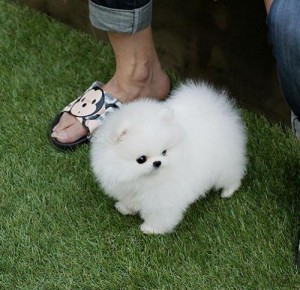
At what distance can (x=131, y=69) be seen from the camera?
5.57 ft

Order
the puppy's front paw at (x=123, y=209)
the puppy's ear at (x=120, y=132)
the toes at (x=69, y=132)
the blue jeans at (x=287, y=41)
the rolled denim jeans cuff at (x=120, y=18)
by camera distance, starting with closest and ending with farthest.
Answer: the blue jeans at (x=287, y=41)
the puppy's ear at (x=120, y=132)
the puppy's front paw at (x=123, y=209)
the rolled denim jeans cuff at (x=120, y=18)
the toes at (x=69, y=132)

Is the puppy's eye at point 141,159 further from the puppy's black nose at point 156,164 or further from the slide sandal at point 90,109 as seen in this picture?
the slide sandal at point 90,109

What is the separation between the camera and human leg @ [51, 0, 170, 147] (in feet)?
5.15

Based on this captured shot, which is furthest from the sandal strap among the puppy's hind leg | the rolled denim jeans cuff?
the puppy's hind leg

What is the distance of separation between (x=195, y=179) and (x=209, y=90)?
229 millimetres

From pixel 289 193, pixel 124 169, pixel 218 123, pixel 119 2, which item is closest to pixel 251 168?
pixel 289 193

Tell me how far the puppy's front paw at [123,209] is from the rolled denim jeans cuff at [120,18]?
0.47 m

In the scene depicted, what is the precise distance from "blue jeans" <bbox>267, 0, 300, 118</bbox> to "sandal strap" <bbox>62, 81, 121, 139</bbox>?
2.26ft

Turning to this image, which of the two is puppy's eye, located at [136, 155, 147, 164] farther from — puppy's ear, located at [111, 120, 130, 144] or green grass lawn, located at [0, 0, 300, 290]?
green grass lawn, located at [0, 0, 300, 290]

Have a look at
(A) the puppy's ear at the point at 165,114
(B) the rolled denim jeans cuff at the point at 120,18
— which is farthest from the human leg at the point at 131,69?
(A) the puppy's ear at the point at 165,114

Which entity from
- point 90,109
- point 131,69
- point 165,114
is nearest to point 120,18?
point 131,69

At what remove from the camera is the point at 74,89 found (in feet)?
6.15

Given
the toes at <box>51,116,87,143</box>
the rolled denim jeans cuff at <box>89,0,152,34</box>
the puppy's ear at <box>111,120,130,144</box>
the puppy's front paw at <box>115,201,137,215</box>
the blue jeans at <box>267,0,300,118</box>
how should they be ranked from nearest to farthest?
1. the blue jeans at <box>267,0,300,118</box>
2. the puppy's ear at <box>111,120,130,144</box>
3. the puppy's front paw at <box>115,201,137,215</box>
4. the rolled denim jeans cuff at <box>89,0,152,34</box>
5. the toes at <box>51,116,87,143</box>

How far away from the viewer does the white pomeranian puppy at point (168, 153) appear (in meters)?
1.23
